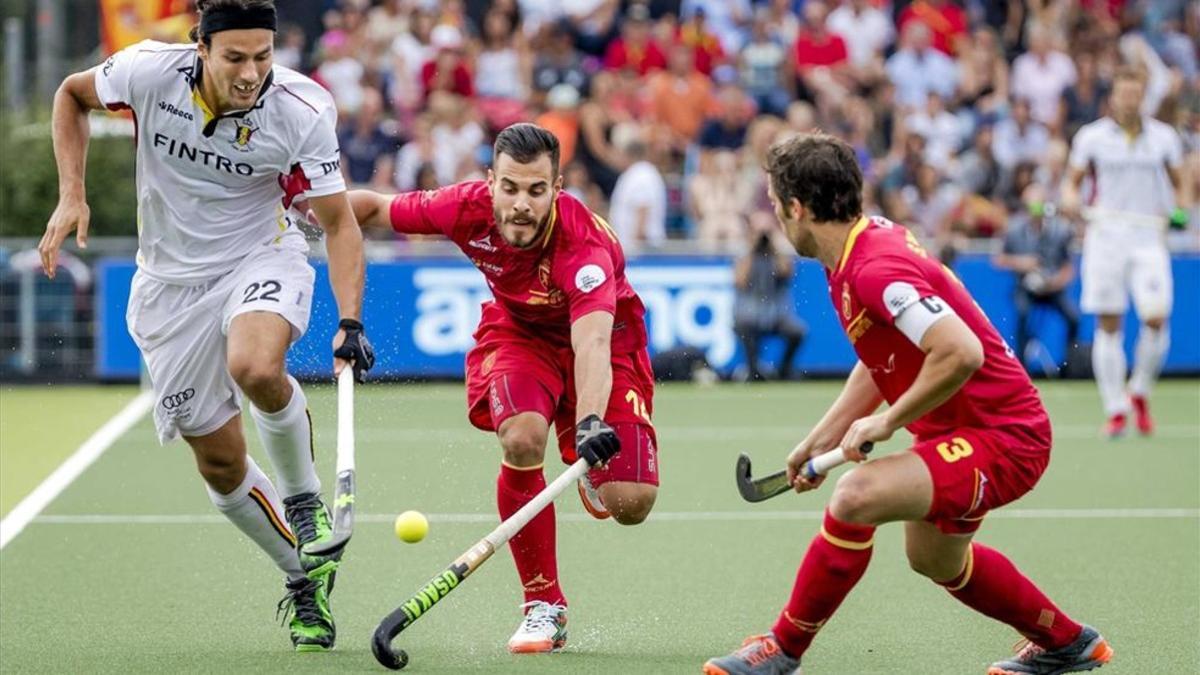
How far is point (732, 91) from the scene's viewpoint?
1655 centimetres

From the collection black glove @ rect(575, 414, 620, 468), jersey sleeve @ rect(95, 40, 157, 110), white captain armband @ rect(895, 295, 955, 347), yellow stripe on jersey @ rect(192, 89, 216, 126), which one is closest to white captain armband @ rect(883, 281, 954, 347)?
white captain armband @ rect(895, 295, 955, 347)

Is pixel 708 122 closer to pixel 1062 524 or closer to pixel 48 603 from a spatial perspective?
pixel 1062 524

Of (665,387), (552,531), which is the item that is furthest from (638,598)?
(665,387)

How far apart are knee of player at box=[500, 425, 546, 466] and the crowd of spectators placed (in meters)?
8.76

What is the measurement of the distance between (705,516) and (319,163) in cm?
352

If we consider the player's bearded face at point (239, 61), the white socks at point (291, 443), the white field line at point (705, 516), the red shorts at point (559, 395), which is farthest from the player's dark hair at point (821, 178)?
the white field line at point (705, 516)

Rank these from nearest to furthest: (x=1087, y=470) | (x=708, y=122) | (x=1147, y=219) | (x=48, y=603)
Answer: (x=48, y=603) → (x=1087, y=470) → (x=1147, y=219) → (x=708, y=122)

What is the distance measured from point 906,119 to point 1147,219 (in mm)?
5306

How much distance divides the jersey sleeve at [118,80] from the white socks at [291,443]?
98 cm

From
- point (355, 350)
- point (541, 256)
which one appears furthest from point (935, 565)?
point (355, 350)

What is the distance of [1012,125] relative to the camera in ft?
56.2

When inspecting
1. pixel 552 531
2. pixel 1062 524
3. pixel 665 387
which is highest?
pixel 552 531

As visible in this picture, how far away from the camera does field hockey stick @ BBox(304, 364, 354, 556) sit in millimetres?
5750

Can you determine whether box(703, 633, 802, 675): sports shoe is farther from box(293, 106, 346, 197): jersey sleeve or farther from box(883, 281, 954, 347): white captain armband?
box(293, 106, 346, 197): jersey sleeve
